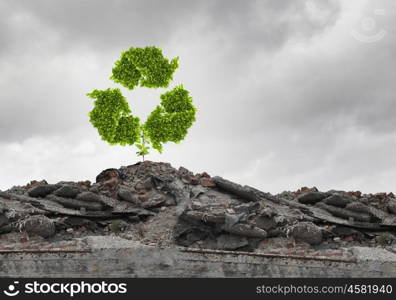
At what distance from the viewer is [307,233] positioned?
13.6 meters

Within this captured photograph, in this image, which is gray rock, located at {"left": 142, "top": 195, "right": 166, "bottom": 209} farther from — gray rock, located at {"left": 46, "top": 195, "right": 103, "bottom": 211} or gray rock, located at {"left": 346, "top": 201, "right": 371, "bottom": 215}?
gray rock, located at {"left": 346, "top": 201, "right": 371, "bottom": 215}

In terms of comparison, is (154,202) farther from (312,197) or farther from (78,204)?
(312,197)

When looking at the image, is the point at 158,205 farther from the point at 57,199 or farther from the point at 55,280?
the point at 55,280

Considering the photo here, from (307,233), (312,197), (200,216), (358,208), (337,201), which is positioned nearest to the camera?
(307,233)

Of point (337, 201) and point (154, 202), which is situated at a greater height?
point (154, 202)

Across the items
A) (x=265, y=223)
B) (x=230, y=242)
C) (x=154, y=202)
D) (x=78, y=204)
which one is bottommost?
(x=230, y=242)

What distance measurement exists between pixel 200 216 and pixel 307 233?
319 centimetres

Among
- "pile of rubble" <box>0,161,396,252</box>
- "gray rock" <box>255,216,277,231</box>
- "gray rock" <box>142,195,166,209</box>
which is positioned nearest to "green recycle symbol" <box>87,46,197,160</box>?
"pile of rubble" <box>0,161,396,252</box>

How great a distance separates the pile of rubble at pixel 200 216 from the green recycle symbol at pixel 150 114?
428 centimetres

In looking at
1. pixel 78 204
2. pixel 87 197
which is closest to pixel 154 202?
pixel 87 197

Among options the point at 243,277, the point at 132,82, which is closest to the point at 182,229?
the point at 243,277

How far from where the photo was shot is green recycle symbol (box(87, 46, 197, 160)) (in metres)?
21.4

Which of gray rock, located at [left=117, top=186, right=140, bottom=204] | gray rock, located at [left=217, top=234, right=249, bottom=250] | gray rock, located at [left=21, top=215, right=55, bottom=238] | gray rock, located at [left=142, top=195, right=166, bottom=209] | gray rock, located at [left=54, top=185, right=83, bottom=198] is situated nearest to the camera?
gray rock, located at [left=21, top=215, right=55, bottom=238]

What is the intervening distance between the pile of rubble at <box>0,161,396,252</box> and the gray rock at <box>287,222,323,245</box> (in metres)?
0.03
